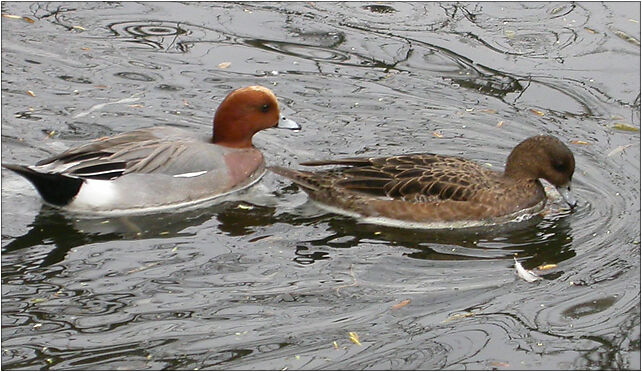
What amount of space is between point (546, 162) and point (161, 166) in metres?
2.68

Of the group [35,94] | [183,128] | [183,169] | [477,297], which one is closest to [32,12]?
[35,94]

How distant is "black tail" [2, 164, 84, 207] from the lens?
7578 millimetres

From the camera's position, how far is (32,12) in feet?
34.6

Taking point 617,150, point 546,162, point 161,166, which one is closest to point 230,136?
point 161,166

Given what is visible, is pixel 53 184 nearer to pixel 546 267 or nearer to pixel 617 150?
pixel 546 267

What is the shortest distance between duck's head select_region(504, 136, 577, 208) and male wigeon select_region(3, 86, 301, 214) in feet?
5.35

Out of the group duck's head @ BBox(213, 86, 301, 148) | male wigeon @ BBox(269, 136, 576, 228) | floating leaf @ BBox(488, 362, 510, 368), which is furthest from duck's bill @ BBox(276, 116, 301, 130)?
floating leaf @ BBox(488, 362, 510, 368)

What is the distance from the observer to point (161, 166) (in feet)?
26.5

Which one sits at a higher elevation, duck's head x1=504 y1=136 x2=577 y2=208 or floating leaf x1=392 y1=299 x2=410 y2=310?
duck's head x1=504 y1=136 x2=577 y2=208

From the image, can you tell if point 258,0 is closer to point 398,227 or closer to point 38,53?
point 38,53

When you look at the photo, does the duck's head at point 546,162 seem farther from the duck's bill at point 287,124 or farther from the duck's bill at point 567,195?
the duck's bill at point 287,124

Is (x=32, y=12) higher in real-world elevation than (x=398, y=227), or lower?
higher

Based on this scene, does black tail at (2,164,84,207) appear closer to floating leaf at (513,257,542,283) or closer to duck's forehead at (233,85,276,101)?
duck's forehead at (233,85,276,101)

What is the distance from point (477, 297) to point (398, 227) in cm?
119
